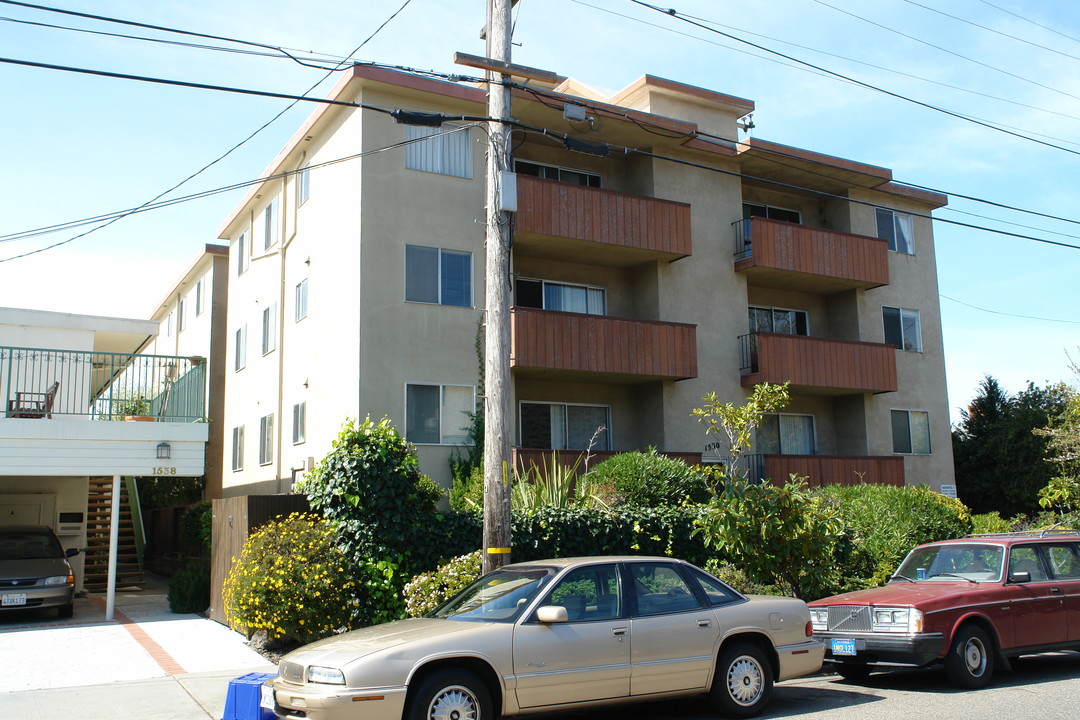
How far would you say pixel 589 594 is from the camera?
8.43 metres

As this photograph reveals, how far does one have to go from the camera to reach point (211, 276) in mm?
28234

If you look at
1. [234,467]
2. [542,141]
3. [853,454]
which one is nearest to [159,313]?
[234,467]

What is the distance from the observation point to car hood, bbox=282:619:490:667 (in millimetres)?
7453

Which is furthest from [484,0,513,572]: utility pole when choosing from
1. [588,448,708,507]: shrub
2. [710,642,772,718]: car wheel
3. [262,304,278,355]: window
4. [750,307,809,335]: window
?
[750,307,809,335]: window

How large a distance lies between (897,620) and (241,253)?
2054cm

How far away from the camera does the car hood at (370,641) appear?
745 cm

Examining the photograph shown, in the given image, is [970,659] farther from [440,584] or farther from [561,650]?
[440,584]

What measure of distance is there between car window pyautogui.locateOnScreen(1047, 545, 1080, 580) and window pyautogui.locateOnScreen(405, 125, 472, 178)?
12.5 metres

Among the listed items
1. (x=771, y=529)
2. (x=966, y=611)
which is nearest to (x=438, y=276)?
(x=771, y=529)

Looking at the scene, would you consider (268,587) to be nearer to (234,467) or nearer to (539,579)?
(539,579)

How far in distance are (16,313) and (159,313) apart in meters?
18.0

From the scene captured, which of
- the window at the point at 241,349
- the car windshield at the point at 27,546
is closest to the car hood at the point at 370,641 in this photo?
the car windshield at the point at 27,546

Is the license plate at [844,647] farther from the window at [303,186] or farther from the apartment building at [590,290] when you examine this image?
the window at [303,186]

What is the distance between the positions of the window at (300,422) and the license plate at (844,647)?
12354mm
